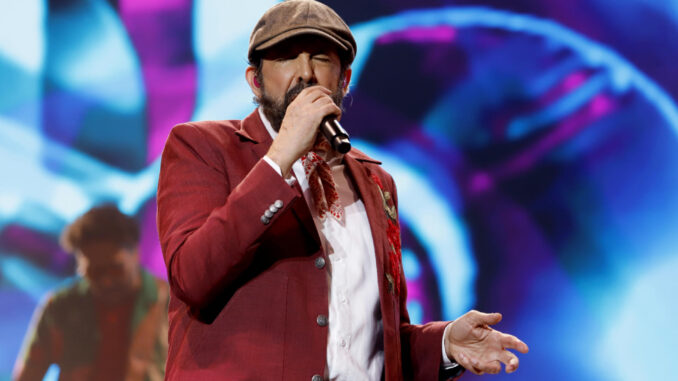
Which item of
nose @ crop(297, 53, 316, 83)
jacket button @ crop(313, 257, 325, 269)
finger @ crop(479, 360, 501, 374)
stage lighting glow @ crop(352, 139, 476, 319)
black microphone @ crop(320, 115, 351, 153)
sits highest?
stage lighting glow @ crop(352, 139, 476, 319)

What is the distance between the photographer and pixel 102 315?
2.91 meters

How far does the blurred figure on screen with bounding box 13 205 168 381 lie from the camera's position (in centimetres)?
285

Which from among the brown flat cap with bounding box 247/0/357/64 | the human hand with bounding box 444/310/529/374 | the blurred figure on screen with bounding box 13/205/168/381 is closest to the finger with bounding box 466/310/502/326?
the human hand with bounding box 444/310/529/374

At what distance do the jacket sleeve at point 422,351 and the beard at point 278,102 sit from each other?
18.4 inches

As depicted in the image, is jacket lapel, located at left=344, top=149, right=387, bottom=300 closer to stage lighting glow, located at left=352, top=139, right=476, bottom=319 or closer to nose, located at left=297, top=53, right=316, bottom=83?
nose, located at left=297, top=53, right=316, bottom=83

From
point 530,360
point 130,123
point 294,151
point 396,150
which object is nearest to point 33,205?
point 130,123

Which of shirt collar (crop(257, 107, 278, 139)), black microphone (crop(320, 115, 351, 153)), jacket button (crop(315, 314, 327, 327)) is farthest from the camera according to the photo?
shirt collar (crop(257, 107, 278, 139))

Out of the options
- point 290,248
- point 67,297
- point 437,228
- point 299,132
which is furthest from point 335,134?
point 67,297

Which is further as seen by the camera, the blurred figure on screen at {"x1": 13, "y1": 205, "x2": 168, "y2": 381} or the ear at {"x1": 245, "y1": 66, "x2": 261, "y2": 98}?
the blurred figure on screen at {"x1": 13, "y1": 205, "x2": 168, "y2": 381}

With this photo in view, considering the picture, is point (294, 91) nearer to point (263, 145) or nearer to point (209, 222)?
point (263, 145)

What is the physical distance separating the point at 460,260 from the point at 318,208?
1.69 metres

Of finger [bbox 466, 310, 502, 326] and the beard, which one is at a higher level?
the beard

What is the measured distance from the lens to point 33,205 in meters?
2.89

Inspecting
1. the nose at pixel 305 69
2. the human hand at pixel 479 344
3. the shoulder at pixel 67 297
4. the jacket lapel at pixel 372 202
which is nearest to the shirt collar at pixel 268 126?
the nose at pixel 305 69
